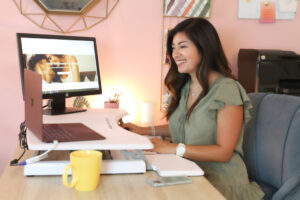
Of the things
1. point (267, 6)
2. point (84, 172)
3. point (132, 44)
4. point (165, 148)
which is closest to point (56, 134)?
point (84, 172)

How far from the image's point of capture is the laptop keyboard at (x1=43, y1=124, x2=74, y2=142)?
1.07 m

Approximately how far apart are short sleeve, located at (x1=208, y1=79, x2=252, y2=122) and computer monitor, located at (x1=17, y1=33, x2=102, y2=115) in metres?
0.73

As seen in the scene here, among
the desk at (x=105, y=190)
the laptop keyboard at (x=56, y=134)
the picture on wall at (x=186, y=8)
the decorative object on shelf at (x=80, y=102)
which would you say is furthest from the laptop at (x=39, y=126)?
the picture on wall at (x=186, y=8)

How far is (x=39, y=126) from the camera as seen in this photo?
1.04 m

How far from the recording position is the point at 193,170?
1.09 m

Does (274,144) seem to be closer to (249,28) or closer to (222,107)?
(222,107)

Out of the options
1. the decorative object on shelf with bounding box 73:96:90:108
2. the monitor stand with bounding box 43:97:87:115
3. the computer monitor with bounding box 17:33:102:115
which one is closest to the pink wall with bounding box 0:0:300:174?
the decorative object on shelf with bounding box 73:96:90:108

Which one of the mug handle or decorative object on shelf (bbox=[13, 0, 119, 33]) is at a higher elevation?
decorative object on shelf (bbox=[13, 0, 119, 33])

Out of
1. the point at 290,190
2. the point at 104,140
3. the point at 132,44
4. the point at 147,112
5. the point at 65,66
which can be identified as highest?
the point at 132,44

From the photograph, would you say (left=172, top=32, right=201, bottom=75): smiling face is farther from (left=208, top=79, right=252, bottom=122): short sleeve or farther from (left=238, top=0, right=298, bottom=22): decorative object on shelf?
(left=238, top=0, right=298, bottom=22): decorative object on shelf

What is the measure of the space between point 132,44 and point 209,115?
3.55 feet

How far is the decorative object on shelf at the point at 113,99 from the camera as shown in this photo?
7.07 ft

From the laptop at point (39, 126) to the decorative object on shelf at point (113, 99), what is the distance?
2.93 feet

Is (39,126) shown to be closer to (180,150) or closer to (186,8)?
(180,150)
